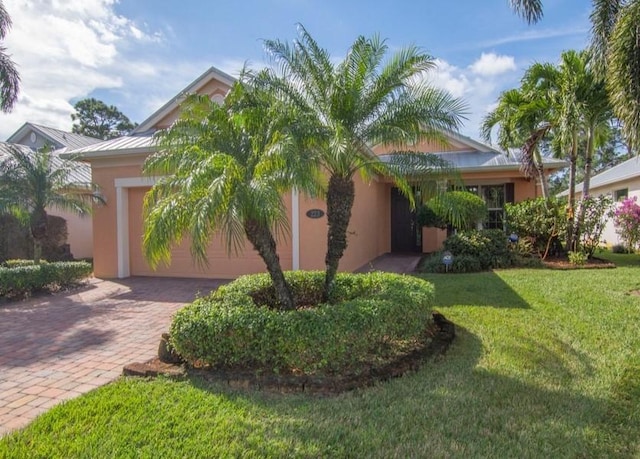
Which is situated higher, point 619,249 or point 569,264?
point 619,249

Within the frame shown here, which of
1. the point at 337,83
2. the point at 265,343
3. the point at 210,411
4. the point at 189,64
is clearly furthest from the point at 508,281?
the point at 189,64

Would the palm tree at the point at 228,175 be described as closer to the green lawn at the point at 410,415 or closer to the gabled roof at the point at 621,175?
the green lawn at the point at 410,415

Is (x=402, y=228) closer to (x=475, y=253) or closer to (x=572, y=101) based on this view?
(x=475, y=253)

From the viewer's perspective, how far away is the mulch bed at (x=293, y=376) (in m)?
4.06

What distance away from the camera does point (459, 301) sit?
780cm

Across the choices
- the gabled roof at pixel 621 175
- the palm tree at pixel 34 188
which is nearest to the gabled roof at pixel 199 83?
the palm tree at pixel 34 188

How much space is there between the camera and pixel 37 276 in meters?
9.50

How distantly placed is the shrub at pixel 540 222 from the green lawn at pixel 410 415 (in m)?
8.13

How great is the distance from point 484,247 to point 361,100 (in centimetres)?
760

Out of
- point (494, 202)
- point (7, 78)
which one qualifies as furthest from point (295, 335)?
point (7, 78)

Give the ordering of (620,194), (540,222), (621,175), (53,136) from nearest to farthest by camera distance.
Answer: (540,222)
(621,175)
(620,194)
(53,136)

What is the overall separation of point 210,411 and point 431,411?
1958 millimetres

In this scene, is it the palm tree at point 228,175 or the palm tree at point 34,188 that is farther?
the palm tree at point 34,188

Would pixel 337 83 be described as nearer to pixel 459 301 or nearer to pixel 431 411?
pixel 431 411
